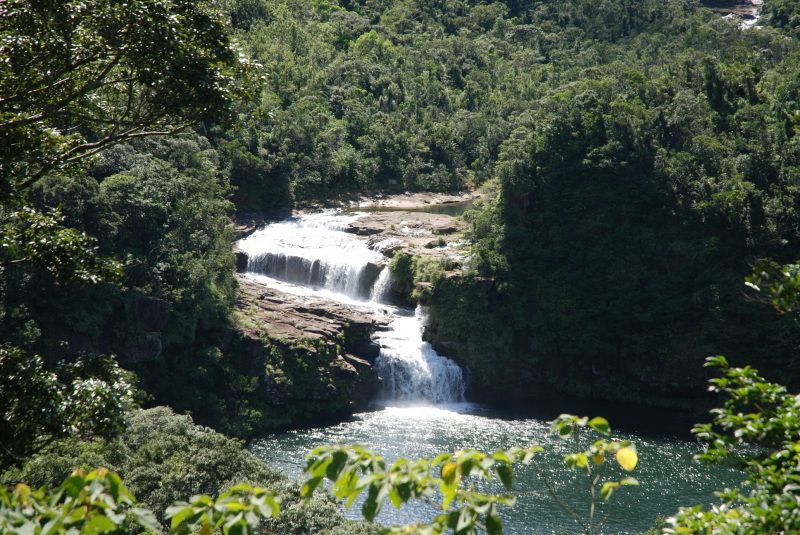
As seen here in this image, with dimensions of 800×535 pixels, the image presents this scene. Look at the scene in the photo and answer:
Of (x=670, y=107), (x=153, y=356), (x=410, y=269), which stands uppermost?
(x=670, y=107)

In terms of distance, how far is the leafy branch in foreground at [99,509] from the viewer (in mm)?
3314

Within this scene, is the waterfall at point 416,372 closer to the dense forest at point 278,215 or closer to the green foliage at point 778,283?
the dense forest at point 278,215

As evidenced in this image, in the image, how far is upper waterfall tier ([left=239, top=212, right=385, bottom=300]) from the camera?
39.3m

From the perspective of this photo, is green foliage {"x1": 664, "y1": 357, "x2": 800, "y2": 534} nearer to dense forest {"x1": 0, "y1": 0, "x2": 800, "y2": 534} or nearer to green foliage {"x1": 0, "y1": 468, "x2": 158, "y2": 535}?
dense forest {"x1": 0, "y1": 0, "x2": 800, "y2": 534}

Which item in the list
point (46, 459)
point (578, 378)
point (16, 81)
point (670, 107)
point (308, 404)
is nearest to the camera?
point (16, 81)

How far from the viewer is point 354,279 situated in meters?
39.3

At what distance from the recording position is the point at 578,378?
3584 cm

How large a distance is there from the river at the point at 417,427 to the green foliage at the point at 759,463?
40.0ft

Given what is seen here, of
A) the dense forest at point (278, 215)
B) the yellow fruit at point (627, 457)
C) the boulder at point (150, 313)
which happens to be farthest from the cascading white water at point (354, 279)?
the yellow fruit at point (627, 457)

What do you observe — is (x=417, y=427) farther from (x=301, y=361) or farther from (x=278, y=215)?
(x=278, y=215)

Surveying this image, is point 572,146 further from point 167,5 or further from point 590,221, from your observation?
point 167,5

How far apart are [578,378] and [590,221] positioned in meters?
7.36

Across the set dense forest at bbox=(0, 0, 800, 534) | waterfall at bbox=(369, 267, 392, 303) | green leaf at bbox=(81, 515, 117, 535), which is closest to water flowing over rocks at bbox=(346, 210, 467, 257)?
waterfall at bbox=(369, 267, 392, 303)

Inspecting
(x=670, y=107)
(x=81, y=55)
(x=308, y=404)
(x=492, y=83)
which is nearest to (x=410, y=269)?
(x=308, y=404)
